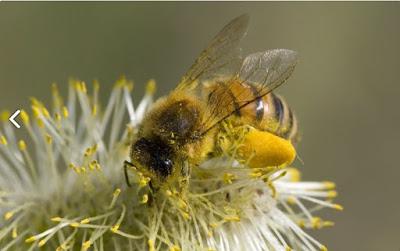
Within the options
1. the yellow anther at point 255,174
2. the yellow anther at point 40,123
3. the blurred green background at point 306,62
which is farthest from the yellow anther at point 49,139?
the blurred green background at point 306,62

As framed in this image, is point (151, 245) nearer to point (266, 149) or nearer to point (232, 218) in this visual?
point (232, 218)

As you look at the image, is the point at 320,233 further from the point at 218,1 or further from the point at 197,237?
the point at 197,237

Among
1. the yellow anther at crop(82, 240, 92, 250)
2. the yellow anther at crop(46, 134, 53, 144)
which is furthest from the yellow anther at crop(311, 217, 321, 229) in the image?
the yellow anther at crop(46, 134, 53, 144)

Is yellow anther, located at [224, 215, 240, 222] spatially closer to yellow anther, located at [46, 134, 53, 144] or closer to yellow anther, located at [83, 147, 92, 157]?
yellow anther, located at [83, 147, 92, 157]

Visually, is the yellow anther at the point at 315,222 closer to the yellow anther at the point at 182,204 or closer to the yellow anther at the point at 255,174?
the yellow anther at the point at 255,174

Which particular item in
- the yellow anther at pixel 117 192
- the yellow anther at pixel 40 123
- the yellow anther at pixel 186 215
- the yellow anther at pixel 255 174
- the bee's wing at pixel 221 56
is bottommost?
the yellow anther at pixel 186 215
